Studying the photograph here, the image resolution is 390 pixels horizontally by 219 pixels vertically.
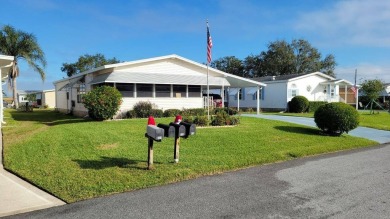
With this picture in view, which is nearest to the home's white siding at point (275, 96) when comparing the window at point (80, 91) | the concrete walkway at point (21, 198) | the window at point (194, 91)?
the window at point (194, 91)

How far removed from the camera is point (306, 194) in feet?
18.0

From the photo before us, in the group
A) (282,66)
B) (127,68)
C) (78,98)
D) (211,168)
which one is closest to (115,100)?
(127,68)

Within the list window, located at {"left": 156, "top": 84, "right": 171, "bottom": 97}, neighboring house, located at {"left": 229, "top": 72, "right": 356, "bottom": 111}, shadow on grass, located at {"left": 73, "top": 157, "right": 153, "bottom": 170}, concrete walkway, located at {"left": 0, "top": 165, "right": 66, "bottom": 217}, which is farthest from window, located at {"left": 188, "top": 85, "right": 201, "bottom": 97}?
concrete walkway, located at {"left": 0, "top": 165, "right": 66, "bottom": 217}

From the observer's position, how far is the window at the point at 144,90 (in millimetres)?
18969

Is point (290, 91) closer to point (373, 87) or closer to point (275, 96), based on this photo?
point (275, 96)

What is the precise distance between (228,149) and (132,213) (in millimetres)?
5154

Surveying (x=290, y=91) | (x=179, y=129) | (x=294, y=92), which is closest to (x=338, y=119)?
(x=179, y=129)

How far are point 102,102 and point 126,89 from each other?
12.1 ft

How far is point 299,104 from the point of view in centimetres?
2806

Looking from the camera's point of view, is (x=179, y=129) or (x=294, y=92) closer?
(x=179, y=129)

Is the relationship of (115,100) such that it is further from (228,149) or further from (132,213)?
(132,213)

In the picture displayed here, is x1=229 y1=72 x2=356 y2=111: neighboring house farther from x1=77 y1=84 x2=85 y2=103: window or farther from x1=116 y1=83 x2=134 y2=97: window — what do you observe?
x1=77 y1=84 x2=85 y2=103: window

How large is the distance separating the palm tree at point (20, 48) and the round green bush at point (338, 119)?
28.6 metres

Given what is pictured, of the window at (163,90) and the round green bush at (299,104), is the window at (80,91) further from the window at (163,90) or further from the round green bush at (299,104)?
the round green bush at (299,104)
